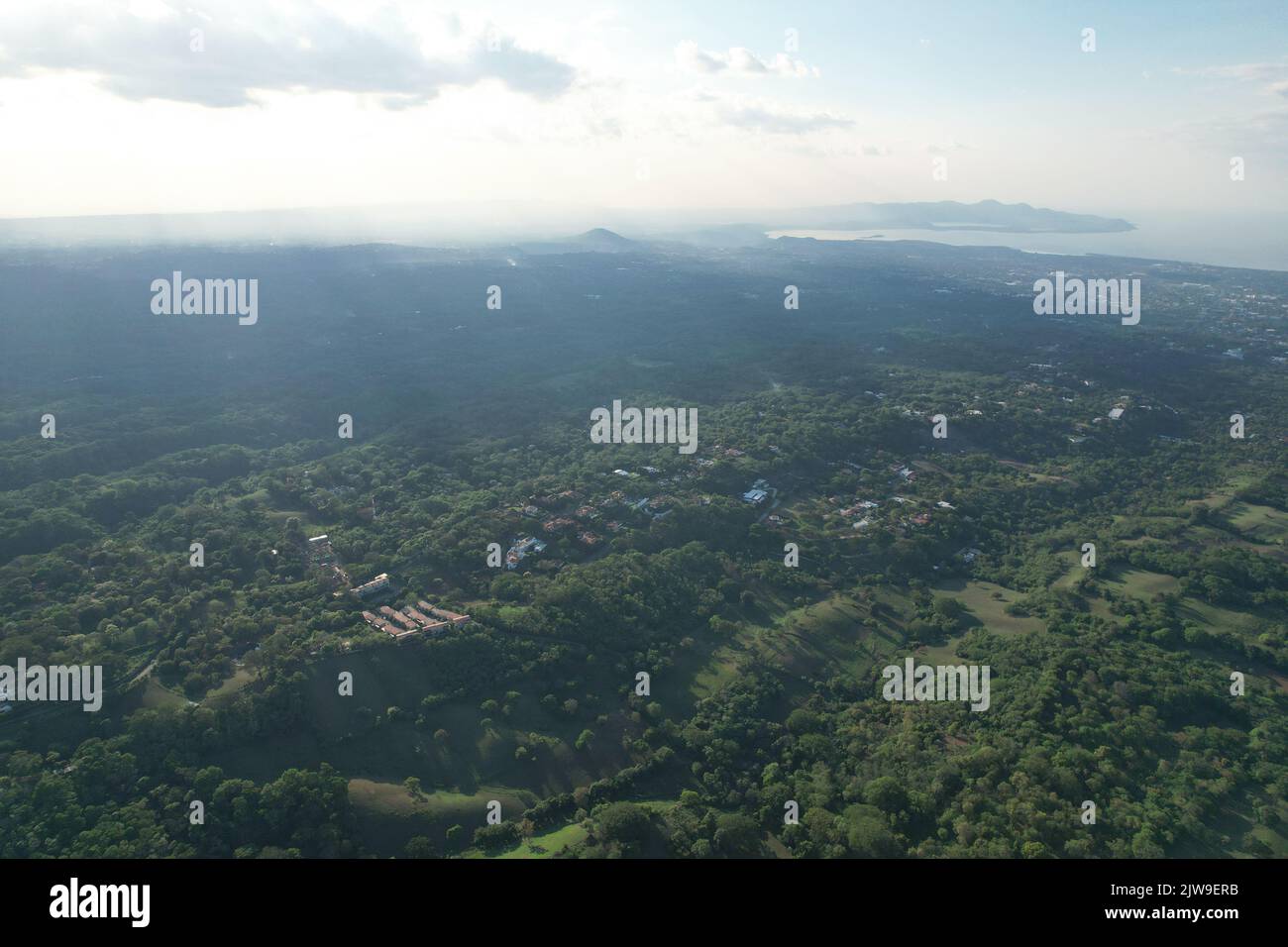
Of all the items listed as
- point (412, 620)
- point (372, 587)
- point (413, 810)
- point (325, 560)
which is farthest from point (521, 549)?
point (413, 810)

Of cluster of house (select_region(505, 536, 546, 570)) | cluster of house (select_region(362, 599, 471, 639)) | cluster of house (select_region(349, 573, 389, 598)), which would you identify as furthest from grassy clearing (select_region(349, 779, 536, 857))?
cluster of house (select_region(505, 536, 546, 570))

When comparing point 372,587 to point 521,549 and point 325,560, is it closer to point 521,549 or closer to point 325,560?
point 325,560

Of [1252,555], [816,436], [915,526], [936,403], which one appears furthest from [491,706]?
[936,403]

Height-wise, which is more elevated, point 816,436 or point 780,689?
point 816,436

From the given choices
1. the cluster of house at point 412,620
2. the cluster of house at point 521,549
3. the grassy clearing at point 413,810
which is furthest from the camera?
the cluster of house at point 521,549

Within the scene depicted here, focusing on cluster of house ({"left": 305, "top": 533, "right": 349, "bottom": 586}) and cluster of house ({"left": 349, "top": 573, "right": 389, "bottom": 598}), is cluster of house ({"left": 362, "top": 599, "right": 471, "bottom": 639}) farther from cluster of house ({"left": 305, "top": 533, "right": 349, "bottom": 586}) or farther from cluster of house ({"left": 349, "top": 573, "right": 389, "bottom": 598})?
cluster of house ({"left": 305, "top": 533, "right": 349, "bottom": 586})

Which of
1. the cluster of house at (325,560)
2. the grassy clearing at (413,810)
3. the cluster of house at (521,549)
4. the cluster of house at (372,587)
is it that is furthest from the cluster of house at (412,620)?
the grassy clearing at (413,810)

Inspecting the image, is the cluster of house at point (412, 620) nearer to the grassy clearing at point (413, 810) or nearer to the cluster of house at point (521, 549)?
the cluster of house at point (521, 549)
